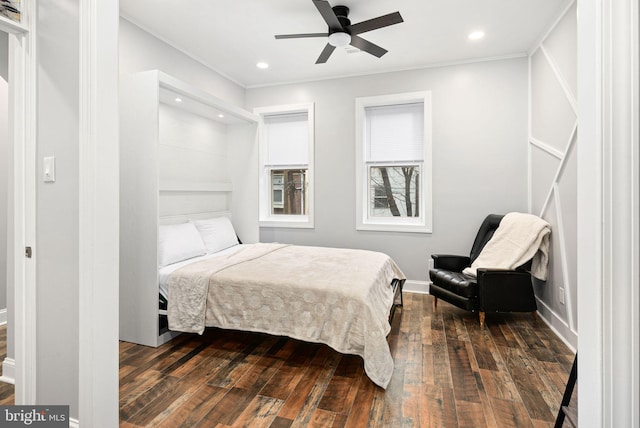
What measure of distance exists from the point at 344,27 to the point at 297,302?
2.32 metres

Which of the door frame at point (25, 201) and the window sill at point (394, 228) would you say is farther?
the window sill at point (394, 228)

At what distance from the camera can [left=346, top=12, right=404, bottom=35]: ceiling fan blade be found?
258 cm

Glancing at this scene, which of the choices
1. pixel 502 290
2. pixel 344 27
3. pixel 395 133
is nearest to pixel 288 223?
pixel 395 133

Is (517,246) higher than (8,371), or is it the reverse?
(517,246)

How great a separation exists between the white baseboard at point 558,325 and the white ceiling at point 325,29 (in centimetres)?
271

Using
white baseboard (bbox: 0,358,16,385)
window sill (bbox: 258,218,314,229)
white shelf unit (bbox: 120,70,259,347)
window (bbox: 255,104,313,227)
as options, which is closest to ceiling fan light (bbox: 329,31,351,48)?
white shelf unit (bbox: 120,70,259,347)

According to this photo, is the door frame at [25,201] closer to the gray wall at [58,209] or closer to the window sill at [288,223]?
the gray wall at [58,209]

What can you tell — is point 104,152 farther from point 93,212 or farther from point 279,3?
point 279,3

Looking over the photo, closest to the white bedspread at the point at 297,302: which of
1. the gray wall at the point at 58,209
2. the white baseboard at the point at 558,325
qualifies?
the gray wall at the point at 58,209

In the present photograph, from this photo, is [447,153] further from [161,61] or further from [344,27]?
[161,61]

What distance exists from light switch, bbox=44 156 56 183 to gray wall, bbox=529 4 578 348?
134 inches

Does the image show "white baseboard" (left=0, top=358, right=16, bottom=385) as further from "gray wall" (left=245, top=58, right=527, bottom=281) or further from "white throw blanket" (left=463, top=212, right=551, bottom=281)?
"white throw blanket" (left=463, top=212, right=551, bottom=281)

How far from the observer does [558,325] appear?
2967 millimetres

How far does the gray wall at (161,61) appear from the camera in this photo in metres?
3.13
